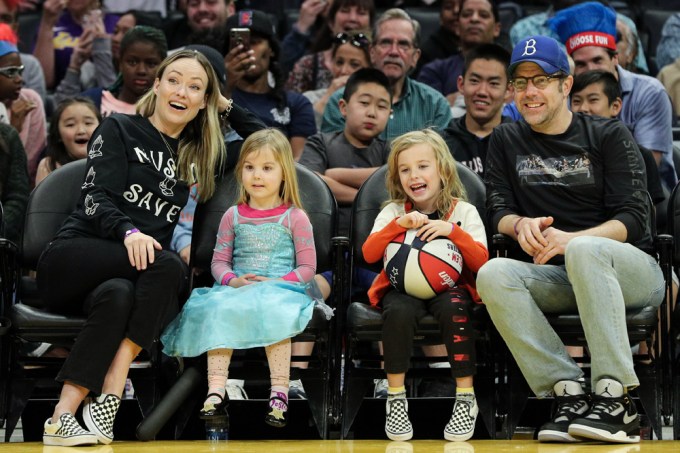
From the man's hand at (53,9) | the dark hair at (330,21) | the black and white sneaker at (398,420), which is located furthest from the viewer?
the man's hand at (53,9)

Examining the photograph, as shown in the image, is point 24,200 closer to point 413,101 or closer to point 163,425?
point 163,425

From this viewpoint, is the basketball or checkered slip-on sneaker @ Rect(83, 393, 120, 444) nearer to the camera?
checkered slip-on sneaker @ Rect(83, 393, 120, 444)

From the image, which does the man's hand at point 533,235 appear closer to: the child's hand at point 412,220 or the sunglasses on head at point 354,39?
the child's hand at point 412,220

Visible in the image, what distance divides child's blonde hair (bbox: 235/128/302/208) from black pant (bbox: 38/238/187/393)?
0.52 meters

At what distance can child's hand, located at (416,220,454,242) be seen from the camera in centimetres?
386

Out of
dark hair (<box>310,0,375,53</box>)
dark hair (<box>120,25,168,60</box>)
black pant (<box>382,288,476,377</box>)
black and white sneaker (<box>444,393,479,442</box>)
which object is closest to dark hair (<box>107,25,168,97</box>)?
dark hair (<box>120,25,168,60</box>)

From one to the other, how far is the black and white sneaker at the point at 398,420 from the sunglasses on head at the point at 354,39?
2.85 m

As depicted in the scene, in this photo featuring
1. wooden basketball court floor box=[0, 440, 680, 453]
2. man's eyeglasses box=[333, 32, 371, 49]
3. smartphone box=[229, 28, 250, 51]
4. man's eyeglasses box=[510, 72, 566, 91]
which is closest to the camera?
wooden basketball court floor box=[0, 440, 680, 453]

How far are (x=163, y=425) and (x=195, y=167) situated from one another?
0.99m

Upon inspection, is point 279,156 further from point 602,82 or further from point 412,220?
point 602,82

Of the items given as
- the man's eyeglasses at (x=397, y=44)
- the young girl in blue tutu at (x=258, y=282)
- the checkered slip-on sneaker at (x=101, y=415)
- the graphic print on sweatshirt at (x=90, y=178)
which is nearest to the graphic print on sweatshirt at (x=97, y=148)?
the graphic print on sweatshirt at (x=90, y=178)

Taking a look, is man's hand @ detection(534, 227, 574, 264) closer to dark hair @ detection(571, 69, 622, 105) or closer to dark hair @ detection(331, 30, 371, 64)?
dark hair @ detection(571, 69, 622, 105)

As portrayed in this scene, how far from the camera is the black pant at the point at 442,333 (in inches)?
145

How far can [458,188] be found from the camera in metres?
4.14
